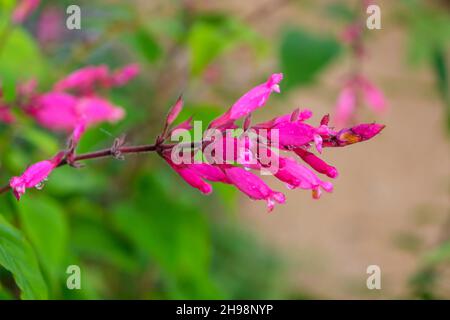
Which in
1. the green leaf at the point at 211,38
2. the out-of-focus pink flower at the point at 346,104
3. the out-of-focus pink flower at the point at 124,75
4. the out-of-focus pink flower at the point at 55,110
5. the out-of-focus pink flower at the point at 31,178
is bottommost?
the out-of-focus pink flower at the point at 31,178

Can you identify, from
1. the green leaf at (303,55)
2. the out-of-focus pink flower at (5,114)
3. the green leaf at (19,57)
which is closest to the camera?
the out-of-focus pink flower at (5,114)

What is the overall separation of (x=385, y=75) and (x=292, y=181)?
102 inches

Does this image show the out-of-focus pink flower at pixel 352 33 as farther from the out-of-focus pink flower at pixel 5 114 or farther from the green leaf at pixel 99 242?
the out-of-focus pink flower at pixel 5 114

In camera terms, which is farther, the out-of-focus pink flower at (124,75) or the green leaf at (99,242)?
the green leaf at (99,242)

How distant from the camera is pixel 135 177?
1.35m

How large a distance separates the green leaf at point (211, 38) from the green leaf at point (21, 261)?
0.67 m

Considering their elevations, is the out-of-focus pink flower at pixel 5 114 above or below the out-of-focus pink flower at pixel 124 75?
below

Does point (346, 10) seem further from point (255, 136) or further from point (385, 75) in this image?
point (385, 75)

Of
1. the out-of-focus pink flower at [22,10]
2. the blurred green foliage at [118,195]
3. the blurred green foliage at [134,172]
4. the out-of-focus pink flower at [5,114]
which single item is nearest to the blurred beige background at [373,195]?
the blurred green foliage at [134,172]

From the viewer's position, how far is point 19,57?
1062mm

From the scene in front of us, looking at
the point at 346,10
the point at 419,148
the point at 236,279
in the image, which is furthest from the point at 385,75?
the point at 346,10

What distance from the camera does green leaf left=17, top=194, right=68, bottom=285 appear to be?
0.82 meters

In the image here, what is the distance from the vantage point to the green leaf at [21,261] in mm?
A: 506
